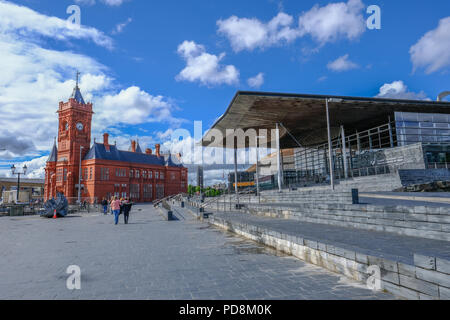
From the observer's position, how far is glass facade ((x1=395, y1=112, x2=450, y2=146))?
21297 mm

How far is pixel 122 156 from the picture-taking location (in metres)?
73.0

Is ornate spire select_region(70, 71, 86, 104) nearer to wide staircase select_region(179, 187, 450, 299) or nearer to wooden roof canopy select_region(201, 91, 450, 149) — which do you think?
wooden roof canopy select_region(201, 91, 450, 149)

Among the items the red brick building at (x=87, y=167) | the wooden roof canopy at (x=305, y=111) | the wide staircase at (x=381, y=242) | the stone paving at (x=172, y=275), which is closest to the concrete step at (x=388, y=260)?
the wide staircase at (x=381, y=242)

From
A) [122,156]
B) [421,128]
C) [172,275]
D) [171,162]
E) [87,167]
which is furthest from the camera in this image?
[171,162]

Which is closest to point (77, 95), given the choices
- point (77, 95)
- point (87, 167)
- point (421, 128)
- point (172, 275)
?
point (77, 95)

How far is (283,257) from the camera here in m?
6.45

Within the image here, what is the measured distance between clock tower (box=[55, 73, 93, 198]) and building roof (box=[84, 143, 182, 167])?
277 cm

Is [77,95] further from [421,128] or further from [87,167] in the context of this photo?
[421,128]

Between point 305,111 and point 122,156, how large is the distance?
6269 centimetres

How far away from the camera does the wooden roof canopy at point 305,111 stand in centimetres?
1672

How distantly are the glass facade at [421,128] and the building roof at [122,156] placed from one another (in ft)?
189

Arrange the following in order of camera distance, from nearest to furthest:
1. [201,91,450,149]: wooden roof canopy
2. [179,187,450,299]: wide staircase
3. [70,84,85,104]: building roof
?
[179,187,450,299]: wide staircase
[201,91,450,149]: wooden roof canopy
[70,84,85,104]: building roof

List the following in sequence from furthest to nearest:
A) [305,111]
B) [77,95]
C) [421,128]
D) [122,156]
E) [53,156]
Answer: [122,156], [53,156], [77,95], [421,128], [305,111]

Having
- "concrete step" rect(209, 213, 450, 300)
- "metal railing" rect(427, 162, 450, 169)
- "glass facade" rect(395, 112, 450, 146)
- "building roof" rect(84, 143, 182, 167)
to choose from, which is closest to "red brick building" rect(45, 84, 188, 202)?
"building roof" rect(84, 143, 182, 167)
